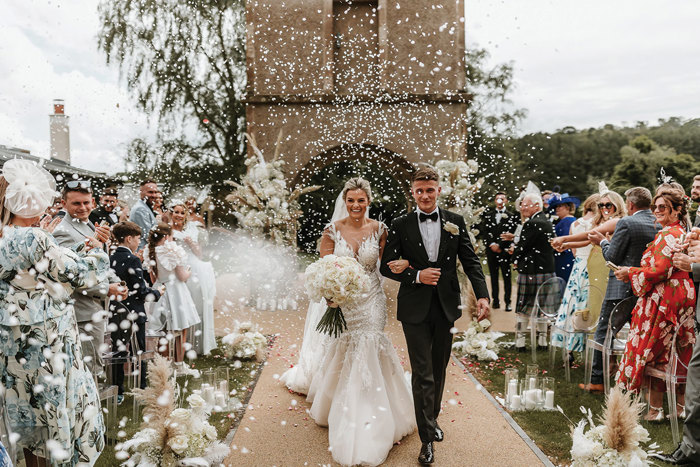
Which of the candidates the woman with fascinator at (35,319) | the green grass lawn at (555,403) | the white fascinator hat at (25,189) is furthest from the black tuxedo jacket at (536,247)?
the white fascinator hat at (25,189)

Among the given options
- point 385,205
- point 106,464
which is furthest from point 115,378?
point 385,205

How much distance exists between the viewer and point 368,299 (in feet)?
14.1

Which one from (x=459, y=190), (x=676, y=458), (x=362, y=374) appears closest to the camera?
(x=676, y=458)

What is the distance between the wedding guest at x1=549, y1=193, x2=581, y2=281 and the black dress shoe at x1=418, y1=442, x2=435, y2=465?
4.50 meters

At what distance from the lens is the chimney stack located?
1449 cm

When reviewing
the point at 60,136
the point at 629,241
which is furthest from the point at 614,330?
the point at 60,136

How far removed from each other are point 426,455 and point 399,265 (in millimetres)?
1367

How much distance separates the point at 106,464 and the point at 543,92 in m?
5.88

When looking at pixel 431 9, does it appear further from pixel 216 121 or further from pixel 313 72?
pixel 216 121

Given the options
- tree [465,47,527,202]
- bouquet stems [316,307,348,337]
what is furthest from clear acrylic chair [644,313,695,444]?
tree [465,47,527,202]

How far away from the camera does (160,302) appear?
5.86 m

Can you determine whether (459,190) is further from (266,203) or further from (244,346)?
(266,203)

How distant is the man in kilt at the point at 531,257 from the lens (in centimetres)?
673

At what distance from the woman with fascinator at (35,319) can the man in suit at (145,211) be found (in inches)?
150
